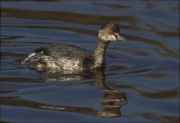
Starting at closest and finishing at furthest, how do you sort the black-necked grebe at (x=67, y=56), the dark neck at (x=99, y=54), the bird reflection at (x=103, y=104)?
the bird reflection at (x=103, y=104) < the black-necked grebe at (x=67, y=56) < the dark neck at (x=99, y=54)

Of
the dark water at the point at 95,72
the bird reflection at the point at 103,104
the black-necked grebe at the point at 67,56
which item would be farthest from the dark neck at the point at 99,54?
the bird reflection at the point at 103,104

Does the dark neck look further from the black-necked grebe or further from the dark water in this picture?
the dark water

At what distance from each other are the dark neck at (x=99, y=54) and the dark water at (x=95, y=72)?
180mm

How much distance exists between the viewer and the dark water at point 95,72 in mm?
10805

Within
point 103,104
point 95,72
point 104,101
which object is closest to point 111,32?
point 95,72

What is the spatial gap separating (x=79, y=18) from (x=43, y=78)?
13.2 feet

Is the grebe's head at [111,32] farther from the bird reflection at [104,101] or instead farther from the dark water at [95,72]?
the bird reflection at [104,101]

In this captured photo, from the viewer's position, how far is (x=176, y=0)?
17.3m

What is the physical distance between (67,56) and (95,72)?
0.54 m

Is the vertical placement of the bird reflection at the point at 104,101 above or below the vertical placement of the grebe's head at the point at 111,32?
below

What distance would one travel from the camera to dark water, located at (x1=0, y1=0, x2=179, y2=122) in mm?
10805

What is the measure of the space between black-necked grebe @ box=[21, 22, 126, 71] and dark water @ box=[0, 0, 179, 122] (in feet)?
0.79

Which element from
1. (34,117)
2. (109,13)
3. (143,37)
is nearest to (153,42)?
(143,37)

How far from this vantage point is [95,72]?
514 inches
